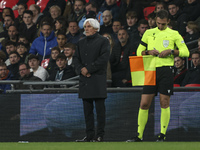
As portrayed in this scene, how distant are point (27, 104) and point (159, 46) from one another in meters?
3.01

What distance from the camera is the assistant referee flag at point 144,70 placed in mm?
8758

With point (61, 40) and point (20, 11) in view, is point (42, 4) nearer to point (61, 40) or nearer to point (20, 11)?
point (20, 11)

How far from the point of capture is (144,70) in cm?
892

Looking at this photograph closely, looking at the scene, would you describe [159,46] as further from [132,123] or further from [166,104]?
[132,123]

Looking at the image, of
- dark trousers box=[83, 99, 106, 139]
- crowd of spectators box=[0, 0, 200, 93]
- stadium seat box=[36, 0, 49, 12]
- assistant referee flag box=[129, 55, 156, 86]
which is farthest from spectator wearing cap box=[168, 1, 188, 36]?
stadium seat box=[36, 0, 49, 12]

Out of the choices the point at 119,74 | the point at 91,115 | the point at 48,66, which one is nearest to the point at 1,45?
the point at 48,66

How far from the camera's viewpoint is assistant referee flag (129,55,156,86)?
8.76 m

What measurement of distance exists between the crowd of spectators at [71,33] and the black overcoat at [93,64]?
8.44 feet

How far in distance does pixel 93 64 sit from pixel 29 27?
805 cm

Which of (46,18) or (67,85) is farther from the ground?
(46,18)

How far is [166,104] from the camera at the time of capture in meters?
8.70

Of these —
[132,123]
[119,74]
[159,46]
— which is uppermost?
[159,46]

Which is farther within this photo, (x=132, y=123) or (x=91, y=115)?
(x=132, y=123)

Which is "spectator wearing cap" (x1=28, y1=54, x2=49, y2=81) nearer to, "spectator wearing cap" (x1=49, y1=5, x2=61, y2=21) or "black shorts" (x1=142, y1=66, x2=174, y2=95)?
"spectator wearing cap" (x1=49, y1=5, x2=61, y2=21)
